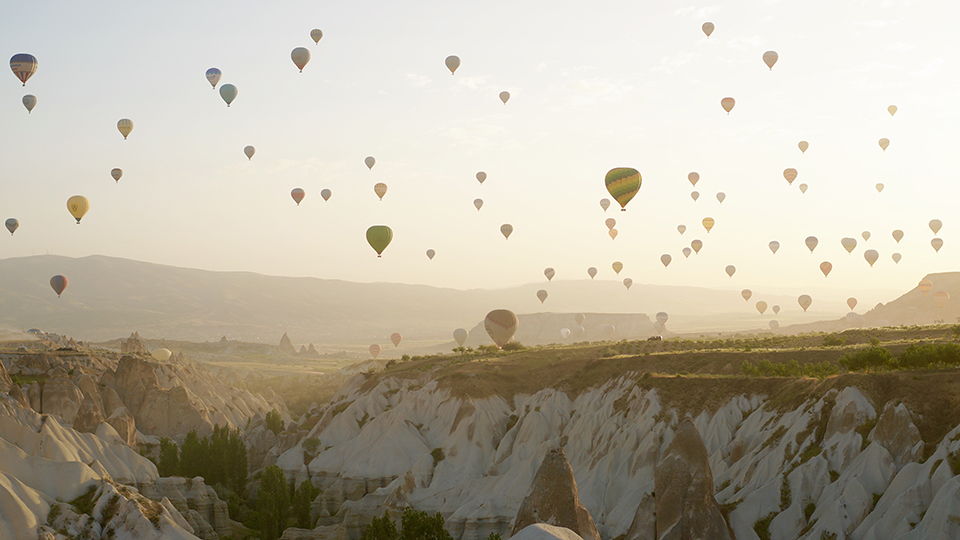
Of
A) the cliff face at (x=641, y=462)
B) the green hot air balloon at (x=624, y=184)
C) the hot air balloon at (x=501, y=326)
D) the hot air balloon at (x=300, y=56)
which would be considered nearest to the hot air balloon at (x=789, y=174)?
the green hot air balloon at (x=624, y=184)

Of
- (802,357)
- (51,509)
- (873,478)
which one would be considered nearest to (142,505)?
(51,509)

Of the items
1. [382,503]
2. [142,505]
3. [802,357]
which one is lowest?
[382,503]

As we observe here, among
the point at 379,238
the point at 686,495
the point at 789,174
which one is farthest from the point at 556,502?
the point at 789,174

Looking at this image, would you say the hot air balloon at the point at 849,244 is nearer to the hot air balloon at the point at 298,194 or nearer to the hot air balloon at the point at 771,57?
the hot air balloon at the point at 771,57

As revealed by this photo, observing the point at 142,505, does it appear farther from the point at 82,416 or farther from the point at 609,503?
the point at 82,416

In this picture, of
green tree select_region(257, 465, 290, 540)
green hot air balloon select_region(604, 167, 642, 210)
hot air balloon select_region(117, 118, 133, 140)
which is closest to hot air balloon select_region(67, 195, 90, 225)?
hot air balloon select_region(117, 118, 133, 140)

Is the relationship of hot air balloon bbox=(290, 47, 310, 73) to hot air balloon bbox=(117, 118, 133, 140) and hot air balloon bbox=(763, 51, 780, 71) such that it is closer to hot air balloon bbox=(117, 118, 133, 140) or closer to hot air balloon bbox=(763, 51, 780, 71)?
hot air balloon bbox=(117, 118, 133, 140)
